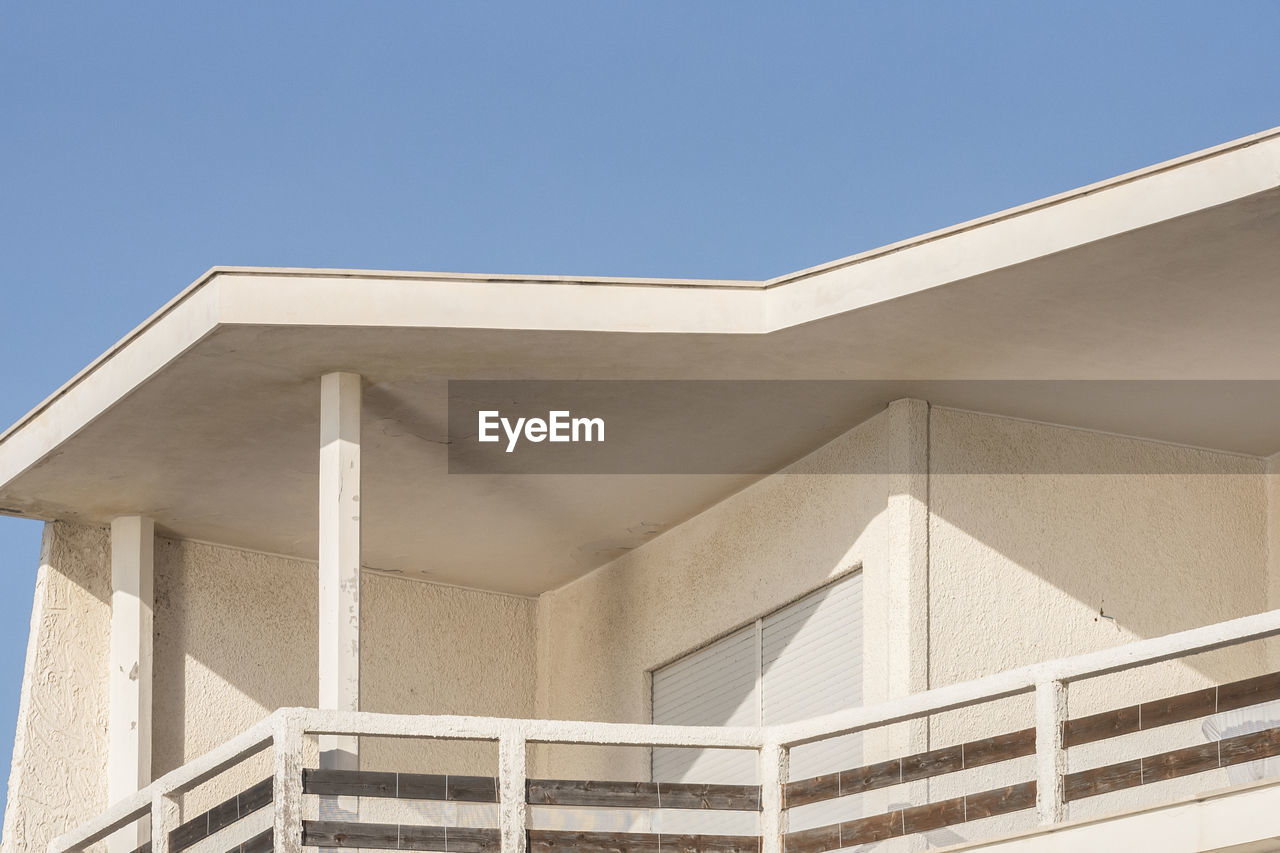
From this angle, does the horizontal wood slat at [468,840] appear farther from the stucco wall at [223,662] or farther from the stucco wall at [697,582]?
the stucco wall at [223,662]

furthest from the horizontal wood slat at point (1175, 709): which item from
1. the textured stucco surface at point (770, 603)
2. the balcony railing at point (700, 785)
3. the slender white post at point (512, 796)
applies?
the slender white post at point (512, 796)

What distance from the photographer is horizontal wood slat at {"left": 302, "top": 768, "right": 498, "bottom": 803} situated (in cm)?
946

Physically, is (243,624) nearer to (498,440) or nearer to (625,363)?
(498,440)

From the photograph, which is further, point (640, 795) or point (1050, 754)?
point (640, 795)

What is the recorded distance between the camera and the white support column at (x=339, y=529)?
10.7 meters

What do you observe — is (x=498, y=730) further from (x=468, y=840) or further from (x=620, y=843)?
(x=620, y=843)

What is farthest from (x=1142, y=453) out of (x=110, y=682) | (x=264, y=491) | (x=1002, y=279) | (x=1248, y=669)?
(x=110, y=682)

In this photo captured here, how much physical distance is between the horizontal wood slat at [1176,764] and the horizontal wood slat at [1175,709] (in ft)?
0.47

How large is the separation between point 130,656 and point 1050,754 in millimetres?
6878

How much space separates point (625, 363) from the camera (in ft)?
35.8

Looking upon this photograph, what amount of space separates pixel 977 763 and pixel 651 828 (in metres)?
2.37

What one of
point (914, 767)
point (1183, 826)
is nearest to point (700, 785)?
point (914, 767)

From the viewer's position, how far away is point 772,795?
9898 millimetres

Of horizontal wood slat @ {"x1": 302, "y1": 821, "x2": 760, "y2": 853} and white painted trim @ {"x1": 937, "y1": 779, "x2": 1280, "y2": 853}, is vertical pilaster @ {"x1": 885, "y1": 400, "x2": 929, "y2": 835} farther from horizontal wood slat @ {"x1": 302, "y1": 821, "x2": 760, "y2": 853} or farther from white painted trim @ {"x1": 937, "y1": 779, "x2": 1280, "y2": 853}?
white painted trim @ {"x1": 937, "y1": 779, "x2": 1280, "y2": 853}
